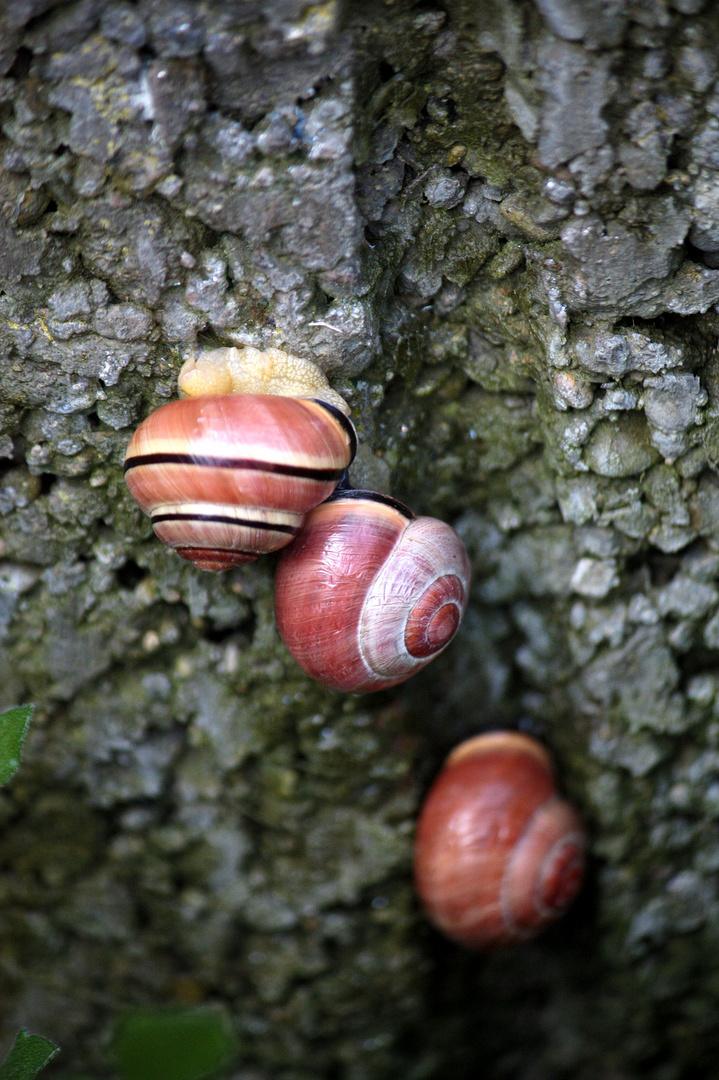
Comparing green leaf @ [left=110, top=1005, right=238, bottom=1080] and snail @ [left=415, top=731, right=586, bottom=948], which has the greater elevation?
snail @ [left=415, top=731, right=586, bottom=948]

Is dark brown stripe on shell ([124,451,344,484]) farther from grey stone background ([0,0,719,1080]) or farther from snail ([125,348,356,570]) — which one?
grey stone background ([0,0,719,1080])

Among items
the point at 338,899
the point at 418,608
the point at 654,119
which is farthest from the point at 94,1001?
the point at 654,119

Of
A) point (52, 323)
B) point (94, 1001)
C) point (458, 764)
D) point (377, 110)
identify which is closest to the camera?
point (377, 110)

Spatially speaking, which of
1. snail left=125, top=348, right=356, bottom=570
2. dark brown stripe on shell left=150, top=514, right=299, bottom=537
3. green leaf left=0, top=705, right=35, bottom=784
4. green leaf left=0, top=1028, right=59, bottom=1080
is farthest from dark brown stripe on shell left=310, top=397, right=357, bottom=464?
green leaf left=0, top=1028, right=59, bottom=1080

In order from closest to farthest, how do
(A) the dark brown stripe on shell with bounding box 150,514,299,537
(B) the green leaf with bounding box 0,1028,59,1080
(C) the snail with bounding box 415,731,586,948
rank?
(B) the green leaf with bounding box 0,1028,59,1080, (A) the dark brown stripe on shell with bounding box 150,514,299,537, (C) the snail with bounding box 415,731,586,948

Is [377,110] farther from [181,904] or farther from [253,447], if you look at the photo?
[181,904]

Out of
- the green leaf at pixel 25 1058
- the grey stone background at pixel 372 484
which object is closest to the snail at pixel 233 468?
the grey stone background at pixel 372 484
